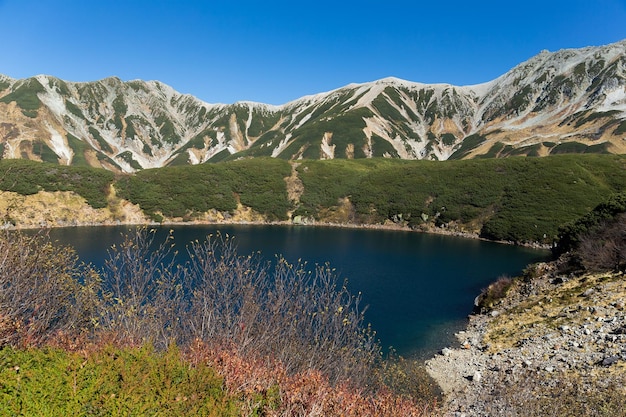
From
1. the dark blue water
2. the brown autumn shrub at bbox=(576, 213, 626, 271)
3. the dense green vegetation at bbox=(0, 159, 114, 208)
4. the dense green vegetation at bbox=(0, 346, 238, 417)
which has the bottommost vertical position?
the dark blue water

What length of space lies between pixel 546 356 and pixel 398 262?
40532 millimetres

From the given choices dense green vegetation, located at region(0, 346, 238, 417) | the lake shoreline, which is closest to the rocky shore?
dense green vegetation, located at region(0, 346, 238, 417)

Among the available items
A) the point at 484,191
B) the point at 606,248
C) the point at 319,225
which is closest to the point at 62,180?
the point at 319,225

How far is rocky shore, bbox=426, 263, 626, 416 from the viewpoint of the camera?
18.1 meters

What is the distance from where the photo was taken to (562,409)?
16.4 metres

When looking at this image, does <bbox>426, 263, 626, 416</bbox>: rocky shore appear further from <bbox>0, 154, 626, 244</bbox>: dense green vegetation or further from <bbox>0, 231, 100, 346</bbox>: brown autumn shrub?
<bbox>0, 154, 626, 244</bbox>: dense green vegetation

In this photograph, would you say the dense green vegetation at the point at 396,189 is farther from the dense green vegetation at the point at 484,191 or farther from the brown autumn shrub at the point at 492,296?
the brown autumn shrub at the point at 492,296

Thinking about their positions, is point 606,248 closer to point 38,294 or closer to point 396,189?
point 38,294

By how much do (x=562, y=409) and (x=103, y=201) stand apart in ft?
368

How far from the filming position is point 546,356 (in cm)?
2403

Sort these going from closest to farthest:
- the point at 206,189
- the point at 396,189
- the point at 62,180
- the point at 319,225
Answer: the point at 62,180 < the point at 319,225 < the point at 206,189 < the point at 396,189

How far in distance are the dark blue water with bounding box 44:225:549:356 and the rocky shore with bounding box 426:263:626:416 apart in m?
3.89

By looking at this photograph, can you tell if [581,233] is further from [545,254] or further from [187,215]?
[187,215]

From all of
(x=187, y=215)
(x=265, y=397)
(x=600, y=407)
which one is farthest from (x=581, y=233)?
(x=187, y=215)
